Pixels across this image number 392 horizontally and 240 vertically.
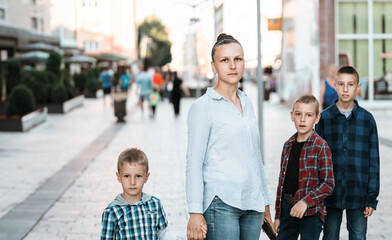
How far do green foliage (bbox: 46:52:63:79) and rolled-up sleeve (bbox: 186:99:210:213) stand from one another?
71.3 ft

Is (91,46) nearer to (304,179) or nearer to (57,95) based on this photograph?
(57,95)

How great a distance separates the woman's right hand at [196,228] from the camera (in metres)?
2.92

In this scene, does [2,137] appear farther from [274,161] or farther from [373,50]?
[373,50]

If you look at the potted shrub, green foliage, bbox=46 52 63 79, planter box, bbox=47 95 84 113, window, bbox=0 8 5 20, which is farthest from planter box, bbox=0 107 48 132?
window, bbox=0 8 5 20

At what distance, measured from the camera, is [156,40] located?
112000mm

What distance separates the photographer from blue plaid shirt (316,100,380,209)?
4.08 m

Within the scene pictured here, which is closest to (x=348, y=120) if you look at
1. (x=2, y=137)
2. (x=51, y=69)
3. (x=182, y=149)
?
(x=182, y=149)

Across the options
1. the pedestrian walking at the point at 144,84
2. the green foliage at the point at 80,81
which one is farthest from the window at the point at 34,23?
the pedestrian walking at the point at 144,84

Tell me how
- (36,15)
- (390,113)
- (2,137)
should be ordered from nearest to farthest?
(2,137)
(390,113)
(36,15)

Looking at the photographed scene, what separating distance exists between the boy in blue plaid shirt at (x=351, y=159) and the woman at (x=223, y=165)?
1173mm

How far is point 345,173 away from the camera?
4102mm

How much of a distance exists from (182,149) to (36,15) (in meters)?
29.6

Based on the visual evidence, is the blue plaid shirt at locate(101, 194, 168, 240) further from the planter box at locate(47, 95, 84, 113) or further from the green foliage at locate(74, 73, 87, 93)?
the green foliage at locate(74, 73, 87, 93)

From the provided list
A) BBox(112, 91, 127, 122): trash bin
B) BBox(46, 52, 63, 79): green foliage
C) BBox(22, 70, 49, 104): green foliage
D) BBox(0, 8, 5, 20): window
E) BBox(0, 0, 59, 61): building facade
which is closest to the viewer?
BBox(112, 91, 127, 122): trash bin
